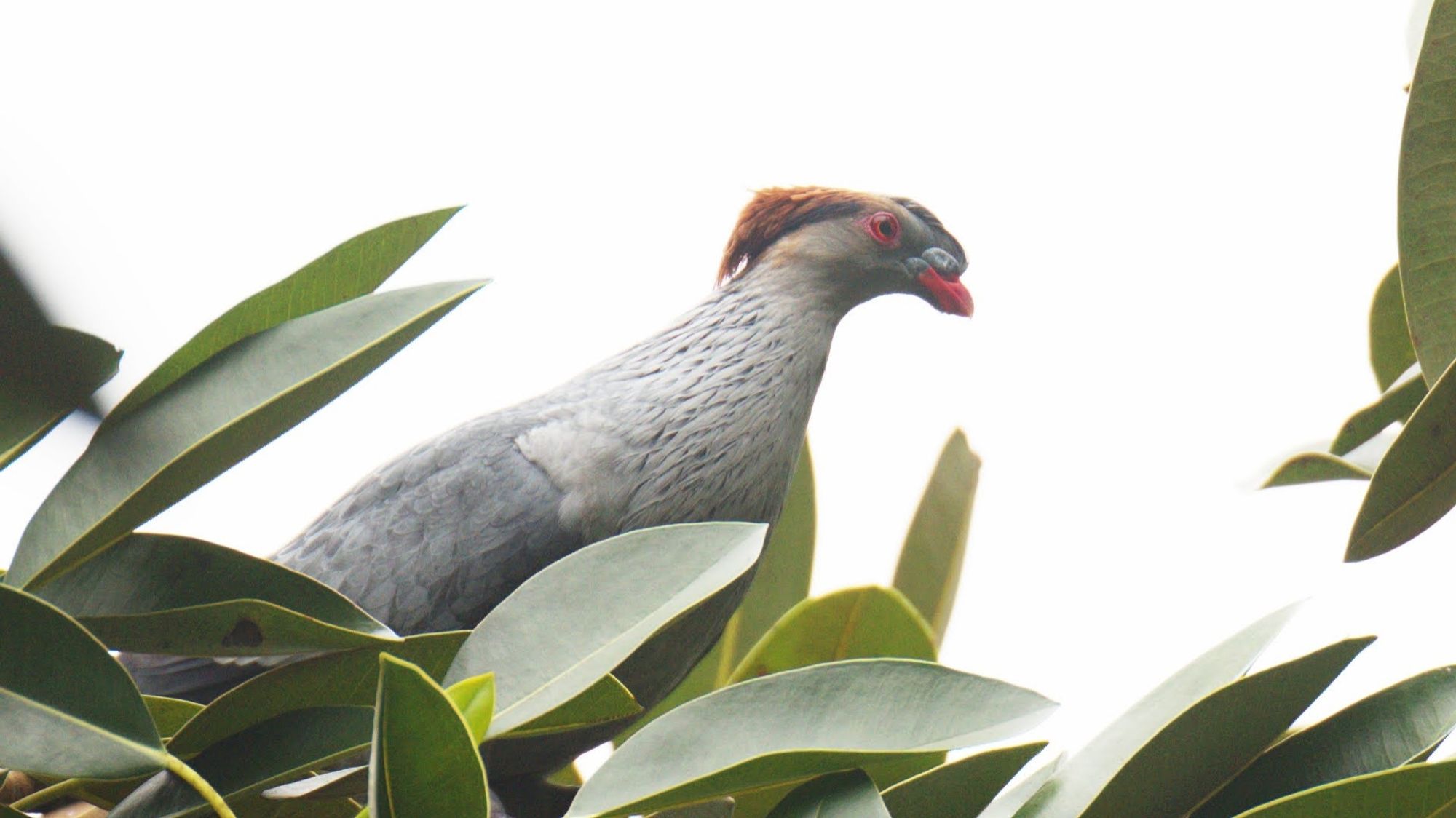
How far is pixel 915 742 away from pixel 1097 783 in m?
0.15

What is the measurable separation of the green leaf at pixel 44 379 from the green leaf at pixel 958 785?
65cm

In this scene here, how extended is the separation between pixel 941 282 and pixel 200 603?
113 cm

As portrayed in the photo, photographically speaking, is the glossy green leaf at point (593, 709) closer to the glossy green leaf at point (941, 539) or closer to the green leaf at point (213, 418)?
the green leaf at point (213, 418)

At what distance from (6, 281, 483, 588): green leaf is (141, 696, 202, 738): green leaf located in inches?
7.9

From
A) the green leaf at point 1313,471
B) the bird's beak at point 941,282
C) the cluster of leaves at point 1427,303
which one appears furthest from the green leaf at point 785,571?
the cluster of leaves at point 1427,303

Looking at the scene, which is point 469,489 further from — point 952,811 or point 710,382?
point 952,811

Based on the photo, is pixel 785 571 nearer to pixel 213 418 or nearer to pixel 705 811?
pixel 705 811

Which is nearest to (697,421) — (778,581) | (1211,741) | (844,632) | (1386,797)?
(844,632)

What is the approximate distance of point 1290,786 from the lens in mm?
851

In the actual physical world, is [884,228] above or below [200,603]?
above

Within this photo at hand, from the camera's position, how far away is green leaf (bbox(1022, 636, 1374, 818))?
797mm

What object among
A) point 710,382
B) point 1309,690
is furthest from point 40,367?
point 1309,690

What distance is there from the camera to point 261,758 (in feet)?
2.79

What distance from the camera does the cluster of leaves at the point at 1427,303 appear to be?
85cm
